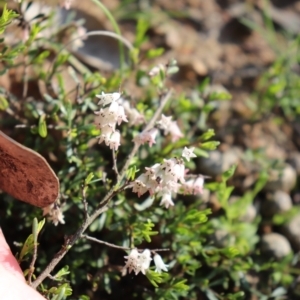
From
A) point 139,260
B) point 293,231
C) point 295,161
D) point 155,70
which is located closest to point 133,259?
point 139,260

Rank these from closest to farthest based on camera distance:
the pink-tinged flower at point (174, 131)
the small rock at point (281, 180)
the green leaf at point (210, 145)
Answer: the green leaf at point (210, 145)
the pink-tinged flower at point (174, 131)
the small rock at point (281, 180)

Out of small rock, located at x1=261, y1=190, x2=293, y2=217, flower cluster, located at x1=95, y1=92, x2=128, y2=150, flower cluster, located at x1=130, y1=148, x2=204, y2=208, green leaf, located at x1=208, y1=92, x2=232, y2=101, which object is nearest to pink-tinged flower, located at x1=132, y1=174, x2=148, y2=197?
flower cluster, located at x1=130, y1=148, x2=204, y2=208

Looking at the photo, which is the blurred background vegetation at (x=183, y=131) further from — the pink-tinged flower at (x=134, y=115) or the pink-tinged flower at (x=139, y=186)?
the pink-tinged flower at (x=139, y=186)

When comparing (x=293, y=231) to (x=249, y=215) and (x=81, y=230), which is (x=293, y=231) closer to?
(x=249, y=215)

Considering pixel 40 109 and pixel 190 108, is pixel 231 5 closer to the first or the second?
pixel 190 108

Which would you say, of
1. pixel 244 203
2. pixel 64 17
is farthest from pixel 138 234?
pixel 64 17

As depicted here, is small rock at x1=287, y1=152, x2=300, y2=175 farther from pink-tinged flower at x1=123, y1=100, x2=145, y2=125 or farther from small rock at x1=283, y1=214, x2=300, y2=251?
pink-tinged flower at x1=123, y1=100, x2=145, y2=125

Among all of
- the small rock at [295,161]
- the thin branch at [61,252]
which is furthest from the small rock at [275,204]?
the thin branch at [61,252]
